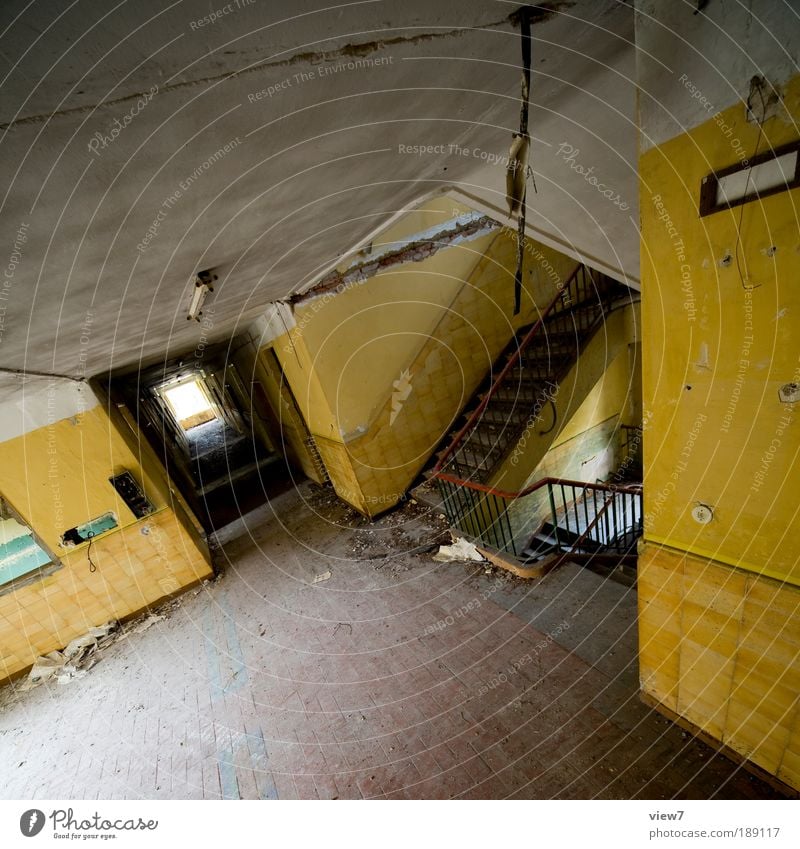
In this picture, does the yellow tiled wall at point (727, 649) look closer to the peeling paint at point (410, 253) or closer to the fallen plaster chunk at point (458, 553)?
the fallen plaster chunk at point (458, 553)

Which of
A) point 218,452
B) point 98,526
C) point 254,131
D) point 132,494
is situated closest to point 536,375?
point 254,131

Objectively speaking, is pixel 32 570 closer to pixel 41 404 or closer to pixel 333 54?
pixel 41 404

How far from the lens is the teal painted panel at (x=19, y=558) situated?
4530 millimetres

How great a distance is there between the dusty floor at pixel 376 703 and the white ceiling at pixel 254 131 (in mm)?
3242

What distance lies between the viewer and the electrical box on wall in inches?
186

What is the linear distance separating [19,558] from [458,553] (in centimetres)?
559

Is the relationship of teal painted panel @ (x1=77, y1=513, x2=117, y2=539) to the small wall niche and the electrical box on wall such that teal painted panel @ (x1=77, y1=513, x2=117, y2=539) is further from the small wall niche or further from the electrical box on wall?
the electrical box on wall

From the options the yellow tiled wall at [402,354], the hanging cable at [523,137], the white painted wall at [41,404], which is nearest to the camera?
the hanging cable at [523,137]

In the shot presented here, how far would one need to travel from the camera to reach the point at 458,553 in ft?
15.0

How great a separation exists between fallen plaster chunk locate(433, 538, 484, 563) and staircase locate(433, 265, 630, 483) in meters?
1.16

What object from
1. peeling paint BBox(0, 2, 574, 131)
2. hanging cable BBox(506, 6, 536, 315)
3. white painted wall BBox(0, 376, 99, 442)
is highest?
white painted wall BBox(0, 376, 99, 442)

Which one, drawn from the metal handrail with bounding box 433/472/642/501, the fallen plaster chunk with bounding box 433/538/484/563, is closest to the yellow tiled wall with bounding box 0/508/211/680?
the fallen plaster chunk with bounding box 433/538/484/563

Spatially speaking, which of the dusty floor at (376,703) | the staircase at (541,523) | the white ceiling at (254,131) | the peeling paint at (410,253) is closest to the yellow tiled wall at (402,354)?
the peeling paint at (410,253)
